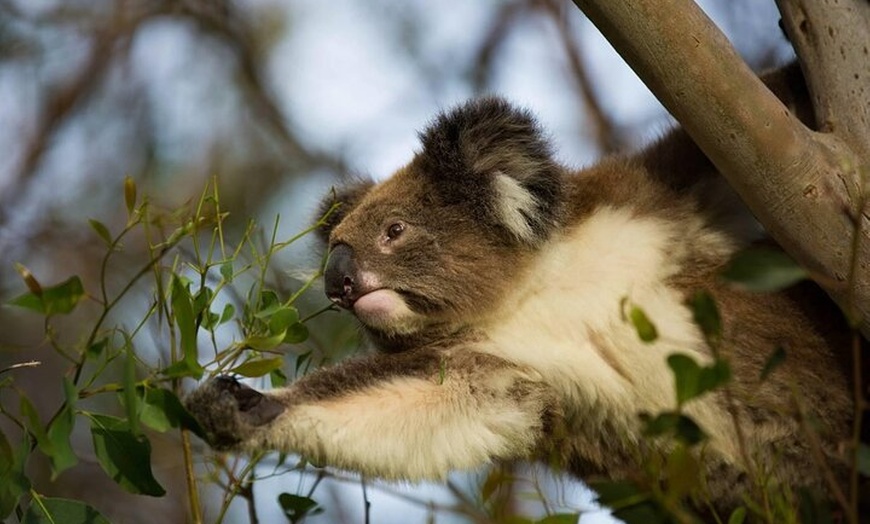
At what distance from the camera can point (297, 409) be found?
279cm

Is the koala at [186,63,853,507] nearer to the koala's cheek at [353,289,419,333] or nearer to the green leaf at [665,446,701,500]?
the koala's cheek at [353,289,419,333]

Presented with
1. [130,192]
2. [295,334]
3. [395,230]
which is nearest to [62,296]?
[130,192]

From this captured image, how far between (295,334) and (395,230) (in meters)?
0.87

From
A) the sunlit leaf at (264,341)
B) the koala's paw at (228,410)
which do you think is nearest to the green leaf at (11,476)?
the sunlit leaf at (264,341)

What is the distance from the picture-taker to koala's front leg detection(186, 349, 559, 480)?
274 centimetres

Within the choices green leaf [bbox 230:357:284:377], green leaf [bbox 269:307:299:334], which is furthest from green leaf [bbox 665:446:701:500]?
green leaf [bbox 269:307:299:334]

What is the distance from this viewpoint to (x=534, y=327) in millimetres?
3080

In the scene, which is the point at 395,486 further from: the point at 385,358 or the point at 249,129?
the point at 249,129

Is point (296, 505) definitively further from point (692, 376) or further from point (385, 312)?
point (692, 376)

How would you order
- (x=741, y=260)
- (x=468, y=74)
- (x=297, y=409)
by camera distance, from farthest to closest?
(x=468, y=74)
(x=297, y=409)
(x=741, y=260)

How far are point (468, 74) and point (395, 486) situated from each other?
17.5 ft

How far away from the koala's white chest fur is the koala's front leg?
3.3 inches

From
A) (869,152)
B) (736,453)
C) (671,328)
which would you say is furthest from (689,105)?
(736,453)

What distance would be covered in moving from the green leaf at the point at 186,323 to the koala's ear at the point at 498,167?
1180 mm
